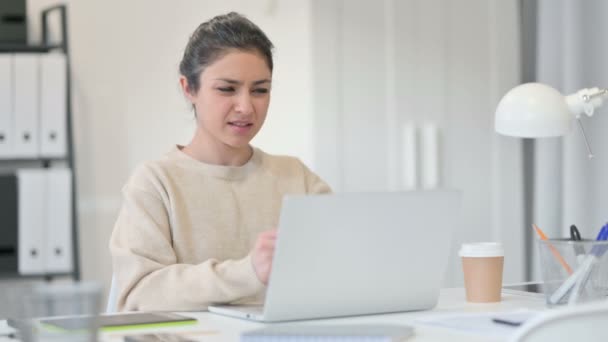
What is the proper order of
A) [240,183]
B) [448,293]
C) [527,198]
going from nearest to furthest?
[448,293] < [240,183] < [527,198]

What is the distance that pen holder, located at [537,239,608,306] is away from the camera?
4.86ft

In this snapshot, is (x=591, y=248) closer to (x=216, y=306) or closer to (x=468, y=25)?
(x=216, y=306)

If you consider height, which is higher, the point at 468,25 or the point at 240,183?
the point at 468,25

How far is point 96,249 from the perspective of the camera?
129 inches

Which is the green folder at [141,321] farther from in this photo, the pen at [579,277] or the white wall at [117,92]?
the white wall at [117,92]

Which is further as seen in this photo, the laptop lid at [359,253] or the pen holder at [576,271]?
the pen holder at [576,271]

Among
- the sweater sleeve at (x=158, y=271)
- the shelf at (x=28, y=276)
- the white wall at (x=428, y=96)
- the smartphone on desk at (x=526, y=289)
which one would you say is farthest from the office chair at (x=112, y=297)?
the shelf at (x=28, y=276)

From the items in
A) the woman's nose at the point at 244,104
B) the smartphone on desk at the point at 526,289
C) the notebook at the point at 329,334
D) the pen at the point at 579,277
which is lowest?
the smartphone on desk at the point at 526,289

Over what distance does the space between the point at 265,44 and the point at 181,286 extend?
2.10 ft

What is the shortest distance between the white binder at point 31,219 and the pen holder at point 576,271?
1958mm

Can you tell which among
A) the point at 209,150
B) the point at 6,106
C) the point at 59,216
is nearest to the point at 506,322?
the point at 209,150

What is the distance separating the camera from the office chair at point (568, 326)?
0.92m

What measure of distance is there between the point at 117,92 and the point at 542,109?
199 cm

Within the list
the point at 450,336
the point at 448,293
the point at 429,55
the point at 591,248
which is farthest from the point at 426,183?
the point at 450,336
